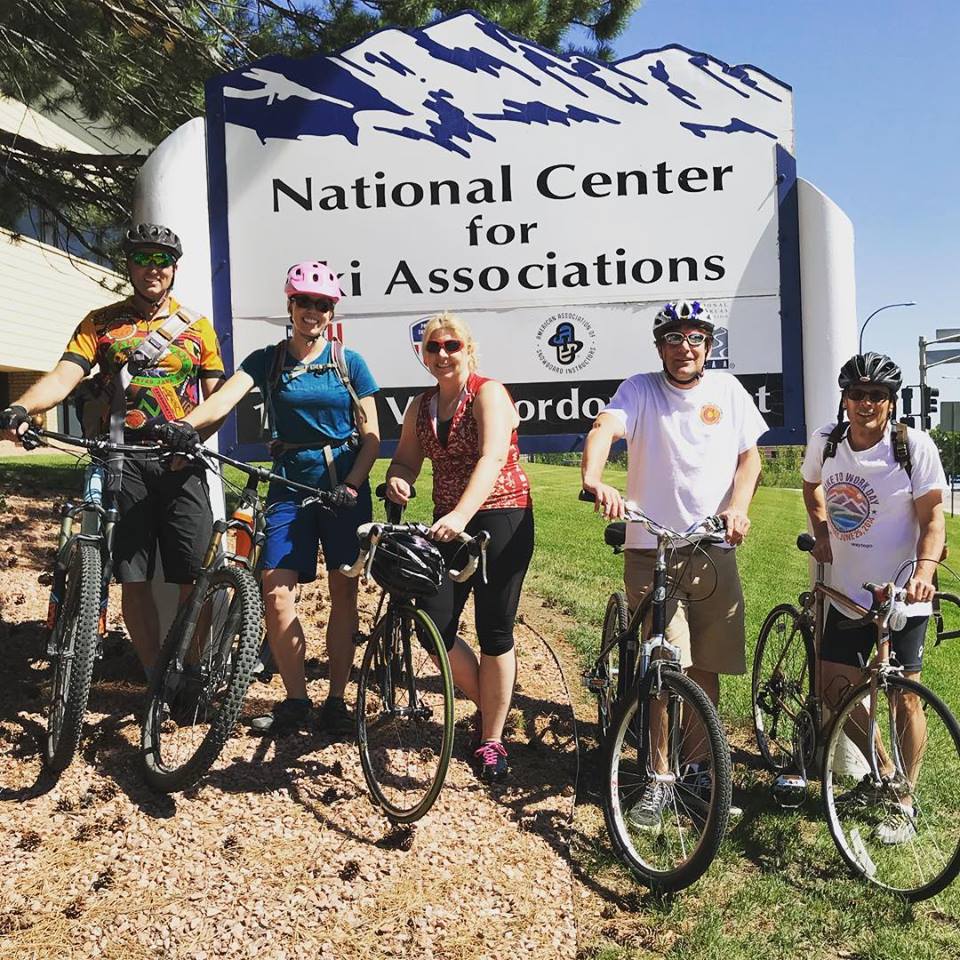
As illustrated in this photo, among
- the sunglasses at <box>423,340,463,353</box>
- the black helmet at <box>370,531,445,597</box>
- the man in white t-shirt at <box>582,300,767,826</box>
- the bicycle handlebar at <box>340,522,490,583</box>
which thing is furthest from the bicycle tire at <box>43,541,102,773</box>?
the man in white t-shirt at <box>582,300,767,826</box>

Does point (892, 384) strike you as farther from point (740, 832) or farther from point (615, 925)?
point (615, 925)

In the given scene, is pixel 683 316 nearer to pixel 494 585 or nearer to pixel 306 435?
pixel 494 585

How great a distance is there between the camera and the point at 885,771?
3.61m

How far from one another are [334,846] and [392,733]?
0.53m

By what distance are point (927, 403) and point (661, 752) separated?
2915 cm

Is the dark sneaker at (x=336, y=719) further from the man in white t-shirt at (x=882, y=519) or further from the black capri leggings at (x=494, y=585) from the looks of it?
the man in white t-shirt at (x=882, y=519)

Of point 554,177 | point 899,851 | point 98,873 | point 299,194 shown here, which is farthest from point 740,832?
point 299,194

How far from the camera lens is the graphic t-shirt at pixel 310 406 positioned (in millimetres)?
4008

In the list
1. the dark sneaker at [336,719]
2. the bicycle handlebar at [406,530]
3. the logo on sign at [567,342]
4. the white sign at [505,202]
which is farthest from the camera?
the logo on sign at [567,342]

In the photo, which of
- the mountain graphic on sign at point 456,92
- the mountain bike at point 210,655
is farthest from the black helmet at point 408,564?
the mountain graphic on sign at point 456,92

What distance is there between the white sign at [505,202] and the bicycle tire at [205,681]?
81.6 inches

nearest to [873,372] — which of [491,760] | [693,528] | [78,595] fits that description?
[693,528]

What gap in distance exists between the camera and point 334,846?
138 inches

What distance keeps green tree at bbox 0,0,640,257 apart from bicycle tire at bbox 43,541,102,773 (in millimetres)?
4981
